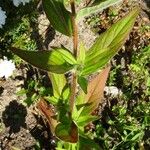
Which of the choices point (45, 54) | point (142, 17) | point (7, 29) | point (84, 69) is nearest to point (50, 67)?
point (45, 54)

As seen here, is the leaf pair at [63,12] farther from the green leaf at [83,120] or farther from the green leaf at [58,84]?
the green leaf at [83,120]

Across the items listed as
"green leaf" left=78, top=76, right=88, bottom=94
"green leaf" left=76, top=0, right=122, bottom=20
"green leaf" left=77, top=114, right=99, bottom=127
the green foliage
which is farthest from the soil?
"green leaf" left=76, top=0, right=122, bottom=20

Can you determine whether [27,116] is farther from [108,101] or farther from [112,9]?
[112,9]

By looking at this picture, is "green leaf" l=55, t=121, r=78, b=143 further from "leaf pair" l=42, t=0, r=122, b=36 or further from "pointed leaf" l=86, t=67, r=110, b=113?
"leaf pair" l=42, t=0, r=122, b=36

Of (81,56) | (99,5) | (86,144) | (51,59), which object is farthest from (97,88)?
(99,5)

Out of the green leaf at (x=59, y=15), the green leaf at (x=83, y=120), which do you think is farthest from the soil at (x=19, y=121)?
the green leaf at (x=59, y=15)

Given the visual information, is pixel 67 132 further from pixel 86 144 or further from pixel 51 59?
pixel 51 59

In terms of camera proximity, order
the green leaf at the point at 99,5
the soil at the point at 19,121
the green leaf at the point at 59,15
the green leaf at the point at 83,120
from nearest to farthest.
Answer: the green leaf at the point at 99,5
the green leaf at the point at 59,15
the green leaf at the point at 83,120
the soil at the point at 19,121
